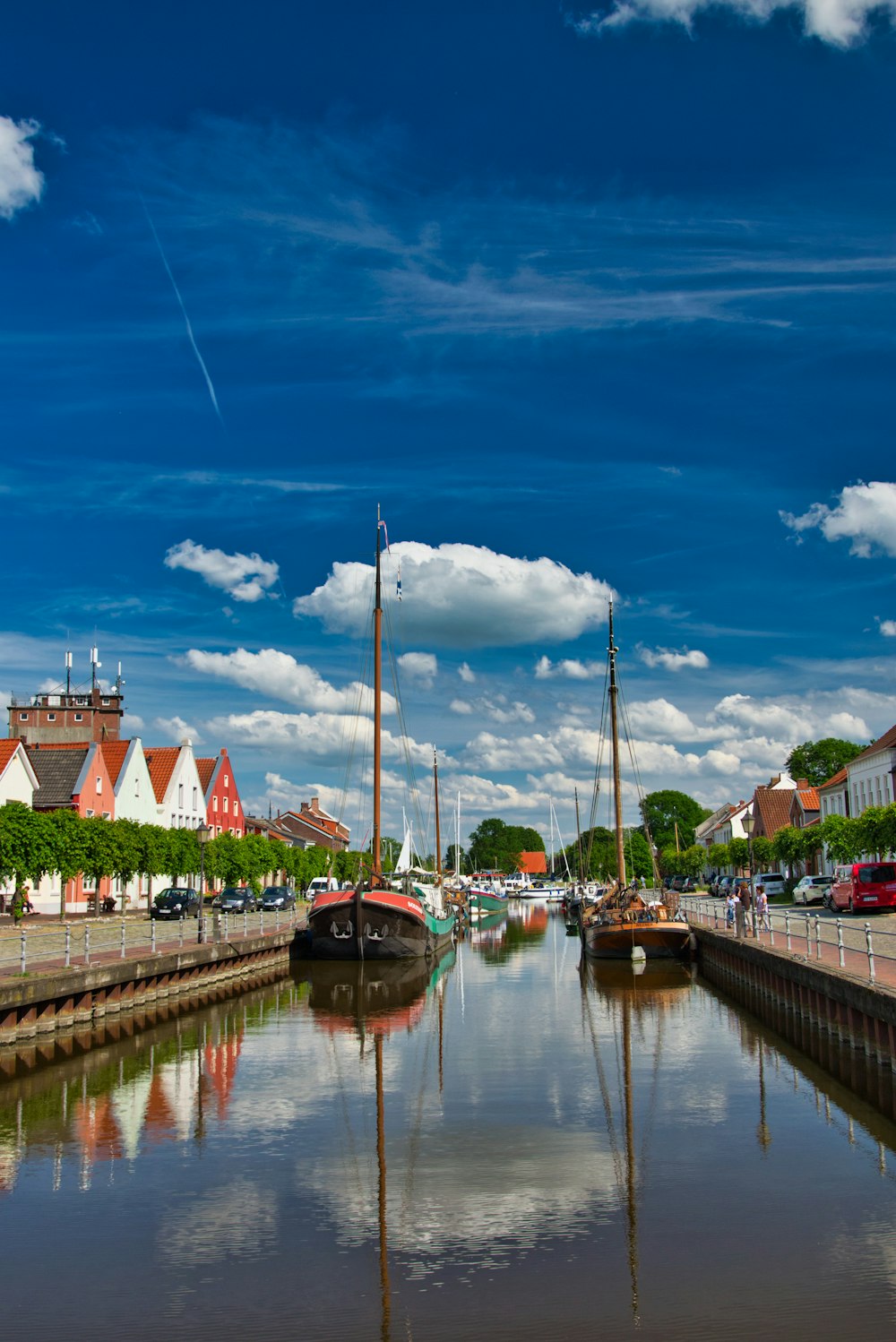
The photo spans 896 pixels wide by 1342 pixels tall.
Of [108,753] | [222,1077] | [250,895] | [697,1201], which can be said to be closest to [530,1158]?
[697,1201]

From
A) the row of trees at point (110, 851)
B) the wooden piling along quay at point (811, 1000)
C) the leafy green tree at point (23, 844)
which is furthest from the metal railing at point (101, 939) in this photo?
the wooden piling along quay at point (811, 1000)

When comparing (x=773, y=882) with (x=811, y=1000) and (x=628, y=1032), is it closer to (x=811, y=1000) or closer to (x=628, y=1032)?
(x=628, y=1032)

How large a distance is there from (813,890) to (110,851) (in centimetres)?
3651

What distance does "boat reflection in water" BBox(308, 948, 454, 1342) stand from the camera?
14682mm

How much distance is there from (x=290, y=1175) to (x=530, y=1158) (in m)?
2.72

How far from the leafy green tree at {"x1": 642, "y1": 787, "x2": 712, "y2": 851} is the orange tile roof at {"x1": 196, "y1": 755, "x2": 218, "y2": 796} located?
89.1 m

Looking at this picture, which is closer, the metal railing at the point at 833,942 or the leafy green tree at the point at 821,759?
the metal railing at the point at 833,942

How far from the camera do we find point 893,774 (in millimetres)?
74875

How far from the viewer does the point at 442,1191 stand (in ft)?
40.5

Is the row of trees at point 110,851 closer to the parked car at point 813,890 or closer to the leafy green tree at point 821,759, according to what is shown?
the parked car at point 813,890

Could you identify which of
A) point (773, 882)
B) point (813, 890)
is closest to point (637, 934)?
point (813, 890)

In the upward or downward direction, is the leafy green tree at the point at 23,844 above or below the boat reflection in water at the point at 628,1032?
above

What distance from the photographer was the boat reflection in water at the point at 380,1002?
1468 centimetres

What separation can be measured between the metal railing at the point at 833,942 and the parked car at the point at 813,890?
43.7 ft
